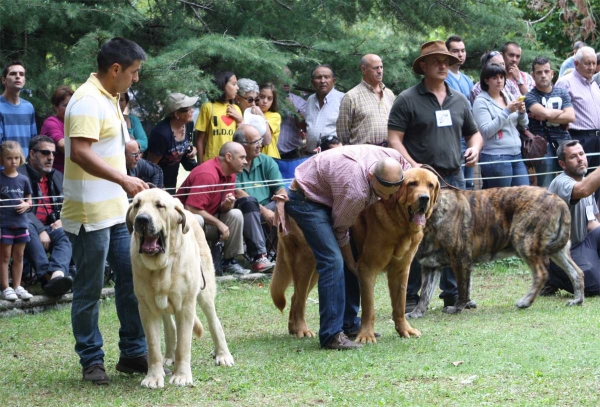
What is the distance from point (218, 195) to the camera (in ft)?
35.4

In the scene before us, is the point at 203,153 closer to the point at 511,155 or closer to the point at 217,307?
the point at 217,307

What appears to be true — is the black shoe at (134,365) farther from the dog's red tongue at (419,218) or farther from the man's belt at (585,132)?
the man's belt at (585,132)

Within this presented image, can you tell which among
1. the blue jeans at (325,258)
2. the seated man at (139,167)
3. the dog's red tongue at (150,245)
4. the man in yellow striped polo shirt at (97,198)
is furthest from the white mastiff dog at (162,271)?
the seated man at (139,167)

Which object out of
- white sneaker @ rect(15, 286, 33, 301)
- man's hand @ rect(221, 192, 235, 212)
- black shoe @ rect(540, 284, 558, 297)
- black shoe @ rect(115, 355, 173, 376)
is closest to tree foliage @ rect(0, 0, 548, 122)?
man's hand @ rect(221, 192, 235, 212)

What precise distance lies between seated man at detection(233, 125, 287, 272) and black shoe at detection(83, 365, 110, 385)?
4.94 meters

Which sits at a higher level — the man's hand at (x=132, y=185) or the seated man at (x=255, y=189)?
the man's hand at (x=132, y=185)

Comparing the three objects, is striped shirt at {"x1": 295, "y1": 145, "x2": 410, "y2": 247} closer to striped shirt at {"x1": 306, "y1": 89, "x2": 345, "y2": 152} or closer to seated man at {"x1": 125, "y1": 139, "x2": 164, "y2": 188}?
seated man at {"x1": 125, "y1": 139, "x2": 164, "y2": 188}

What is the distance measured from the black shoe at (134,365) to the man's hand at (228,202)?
456 centimetres

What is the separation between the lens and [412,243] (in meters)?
7.26

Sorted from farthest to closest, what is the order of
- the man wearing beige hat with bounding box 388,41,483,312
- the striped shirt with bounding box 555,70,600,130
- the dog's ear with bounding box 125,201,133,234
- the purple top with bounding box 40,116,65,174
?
the striped shirt with bounding box 555,70,600,130
the purple top with bounding box 40,116,65,174
the man wearing beige hat with bounding box 388,41,483,312
the dog's ear with bounding box 125,201,133,234

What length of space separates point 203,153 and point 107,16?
2048 mm

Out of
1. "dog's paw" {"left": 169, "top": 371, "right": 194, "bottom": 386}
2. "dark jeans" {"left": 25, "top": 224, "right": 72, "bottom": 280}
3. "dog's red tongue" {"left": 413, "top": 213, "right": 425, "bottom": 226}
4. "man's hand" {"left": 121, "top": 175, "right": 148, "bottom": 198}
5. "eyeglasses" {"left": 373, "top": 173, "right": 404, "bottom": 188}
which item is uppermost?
"man's hand" {"left": 121, "top": 175, "right": 148, "bottom": 198}

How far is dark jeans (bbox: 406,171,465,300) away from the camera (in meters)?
9.12

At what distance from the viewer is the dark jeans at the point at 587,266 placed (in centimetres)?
943
